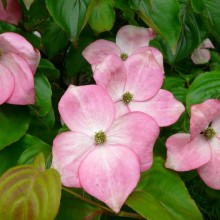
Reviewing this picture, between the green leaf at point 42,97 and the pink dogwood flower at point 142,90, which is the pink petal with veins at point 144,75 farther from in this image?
the green leaf at point 42,97

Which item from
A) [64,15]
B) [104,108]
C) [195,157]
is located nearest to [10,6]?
[64,15]

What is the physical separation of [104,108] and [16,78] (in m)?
0.13

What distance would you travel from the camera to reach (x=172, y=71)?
99cm

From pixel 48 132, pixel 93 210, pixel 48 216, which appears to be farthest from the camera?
pixel 48 132

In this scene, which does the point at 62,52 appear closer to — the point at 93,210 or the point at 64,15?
the point at 64,15

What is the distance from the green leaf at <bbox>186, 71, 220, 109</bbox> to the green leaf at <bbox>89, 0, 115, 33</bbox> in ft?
0.58

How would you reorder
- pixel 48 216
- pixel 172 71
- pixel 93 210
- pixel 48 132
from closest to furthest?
1. pixel 48 216
2. pixel 93 210
3. pixel 48 132
4. pixel 172 71

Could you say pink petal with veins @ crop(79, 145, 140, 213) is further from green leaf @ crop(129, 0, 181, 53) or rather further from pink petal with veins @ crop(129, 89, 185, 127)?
green leaf @ crop(129, 0, 181, 53)

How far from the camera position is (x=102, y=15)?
74 cm

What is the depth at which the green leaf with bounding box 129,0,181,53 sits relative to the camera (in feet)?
2.31

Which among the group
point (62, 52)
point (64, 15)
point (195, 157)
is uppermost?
point (64, 15)

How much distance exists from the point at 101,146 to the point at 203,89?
191 mm

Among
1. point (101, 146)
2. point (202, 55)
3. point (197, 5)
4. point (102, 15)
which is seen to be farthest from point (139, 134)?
point (202, 55)

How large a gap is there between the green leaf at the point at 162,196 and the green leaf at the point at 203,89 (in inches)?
4.1
